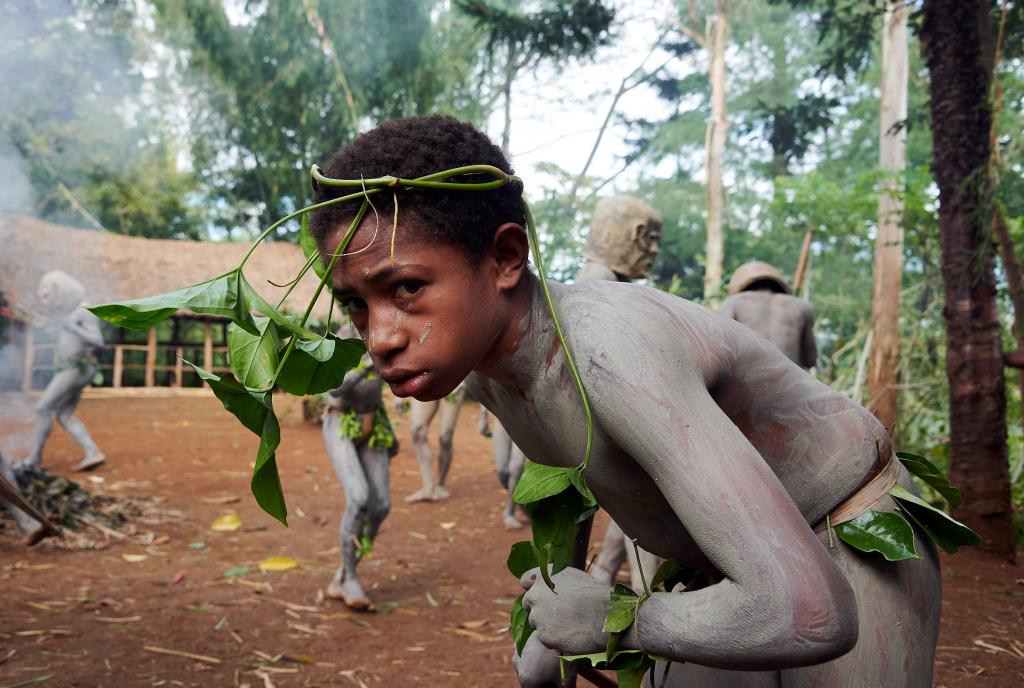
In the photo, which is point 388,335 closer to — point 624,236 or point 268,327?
point 268,327

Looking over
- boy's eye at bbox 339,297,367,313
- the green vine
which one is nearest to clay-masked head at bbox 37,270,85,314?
the green vine

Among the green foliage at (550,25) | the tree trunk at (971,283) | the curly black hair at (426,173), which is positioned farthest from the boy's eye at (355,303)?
the green foliage at (550,25)

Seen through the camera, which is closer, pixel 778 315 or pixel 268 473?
pixel 268 473

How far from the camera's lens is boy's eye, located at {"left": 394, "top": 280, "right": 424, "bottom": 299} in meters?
1.42

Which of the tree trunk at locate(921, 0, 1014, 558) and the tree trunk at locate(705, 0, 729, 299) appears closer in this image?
the tree trunk at locate(921, 0, 1014, 558)

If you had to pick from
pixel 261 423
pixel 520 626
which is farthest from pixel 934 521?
pixel 261 423

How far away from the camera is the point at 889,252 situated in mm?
9742

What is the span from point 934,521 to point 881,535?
0.21 metres

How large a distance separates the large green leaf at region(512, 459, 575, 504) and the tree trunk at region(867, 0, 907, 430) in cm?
723

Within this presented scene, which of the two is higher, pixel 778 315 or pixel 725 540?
pixel 778 315

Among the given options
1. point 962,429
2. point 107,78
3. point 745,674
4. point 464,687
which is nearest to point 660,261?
point 107,78

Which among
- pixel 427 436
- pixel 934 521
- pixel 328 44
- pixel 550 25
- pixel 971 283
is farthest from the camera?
pixel 328 44

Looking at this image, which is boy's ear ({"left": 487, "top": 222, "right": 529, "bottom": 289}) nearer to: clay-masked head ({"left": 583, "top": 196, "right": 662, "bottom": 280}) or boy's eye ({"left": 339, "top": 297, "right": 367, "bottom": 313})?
boy's eye ({"left": 339, "top": 297, "right": 367, "bottom": 313})

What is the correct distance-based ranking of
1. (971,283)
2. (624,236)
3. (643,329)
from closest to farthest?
(643,329), (624,236), (971,283)
